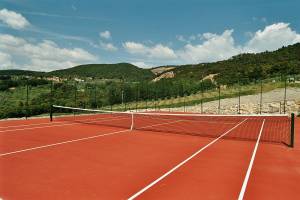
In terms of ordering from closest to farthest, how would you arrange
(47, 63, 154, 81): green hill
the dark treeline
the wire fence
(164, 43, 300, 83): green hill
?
the wire fence
the dark treeline
(164, 43, 300, 83): green hill
(47, 63, 154, 81): green hill

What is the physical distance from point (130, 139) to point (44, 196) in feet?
26.4

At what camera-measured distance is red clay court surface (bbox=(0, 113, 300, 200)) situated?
21.8 feet

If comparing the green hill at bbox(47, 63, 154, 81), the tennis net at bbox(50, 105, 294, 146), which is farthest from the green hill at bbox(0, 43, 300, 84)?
the tennis net at bbox(50, 105, 294, 146)

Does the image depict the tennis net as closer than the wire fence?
Yes

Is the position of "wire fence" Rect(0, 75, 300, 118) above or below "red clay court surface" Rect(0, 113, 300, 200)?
above

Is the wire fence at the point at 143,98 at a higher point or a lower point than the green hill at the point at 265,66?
lower

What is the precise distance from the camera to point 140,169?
8.56m

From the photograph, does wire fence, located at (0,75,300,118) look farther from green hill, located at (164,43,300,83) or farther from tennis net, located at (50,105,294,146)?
green hill, located at (164,43,300,83)

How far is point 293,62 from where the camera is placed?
219 ft

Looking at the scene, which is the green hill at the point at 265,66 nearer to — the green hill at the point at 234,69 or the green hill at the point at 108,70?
the green hill at the point at 234,69

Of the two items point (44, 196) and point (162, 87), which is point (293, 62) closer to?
point (162, 87)

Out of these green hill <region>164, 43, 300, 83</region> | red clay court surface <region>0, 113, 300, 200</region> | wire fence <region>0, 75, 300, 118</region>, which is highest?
green hill <region>164, 43, 300, 83</region>

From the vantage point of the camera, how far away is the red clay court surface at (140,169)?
665cm

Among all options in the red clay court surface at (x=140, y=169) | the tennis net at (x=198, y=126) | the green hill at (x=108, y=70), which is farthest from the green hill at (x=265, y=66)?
the red clay court surface at (x=140, y=169)
